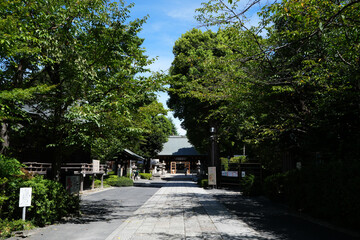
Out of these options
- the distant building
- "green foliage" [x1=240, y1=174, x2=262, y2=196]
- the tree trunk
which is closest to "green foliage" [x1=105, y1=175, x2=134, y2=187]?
"green foliage" [x1=240, y1=174, x2=262, y2=196]

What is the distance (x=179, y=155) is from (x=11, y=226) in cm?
4423

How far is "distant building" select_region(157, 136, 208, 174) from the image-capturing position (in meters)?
51.2

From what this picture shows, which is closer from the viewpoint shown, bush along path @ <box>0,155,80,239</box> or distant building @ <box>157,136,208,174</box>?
bush along path @ <box>0,155,80,239</box>

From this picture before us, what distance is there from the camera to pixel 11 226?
756cm

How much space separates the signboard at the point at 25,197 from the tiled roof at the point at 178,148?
42.5 meters

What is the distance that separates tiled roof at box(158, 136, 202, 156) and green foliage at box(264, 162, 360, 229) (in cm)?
3918

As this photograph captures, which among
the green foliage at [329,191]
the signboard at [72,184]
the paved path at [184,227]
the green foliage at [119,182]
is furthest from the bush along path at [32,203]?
the green foliage at [119,182]

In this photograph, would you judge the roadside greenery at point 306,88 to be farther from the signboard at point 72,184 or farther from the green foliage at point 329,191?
the signboard at point 72,184

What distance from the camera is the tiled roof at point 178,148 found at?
51.4 metres

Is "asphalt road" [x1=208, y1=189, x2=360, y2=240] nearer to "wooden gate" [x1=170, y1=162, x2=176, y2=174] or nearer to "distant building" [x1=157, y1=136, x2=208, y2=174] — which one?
"distant building" [x1=157, y1=136, x2=208, y2=174]

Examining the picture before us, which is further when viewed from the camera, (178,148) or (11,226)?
(178,148)

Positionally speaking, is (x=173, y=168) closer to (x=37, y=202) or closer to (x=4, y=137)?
(x=4, y=137)

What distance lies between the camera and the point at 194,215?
1014cm

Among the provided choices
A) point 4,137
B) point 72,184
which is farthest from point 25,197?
point 72,184
